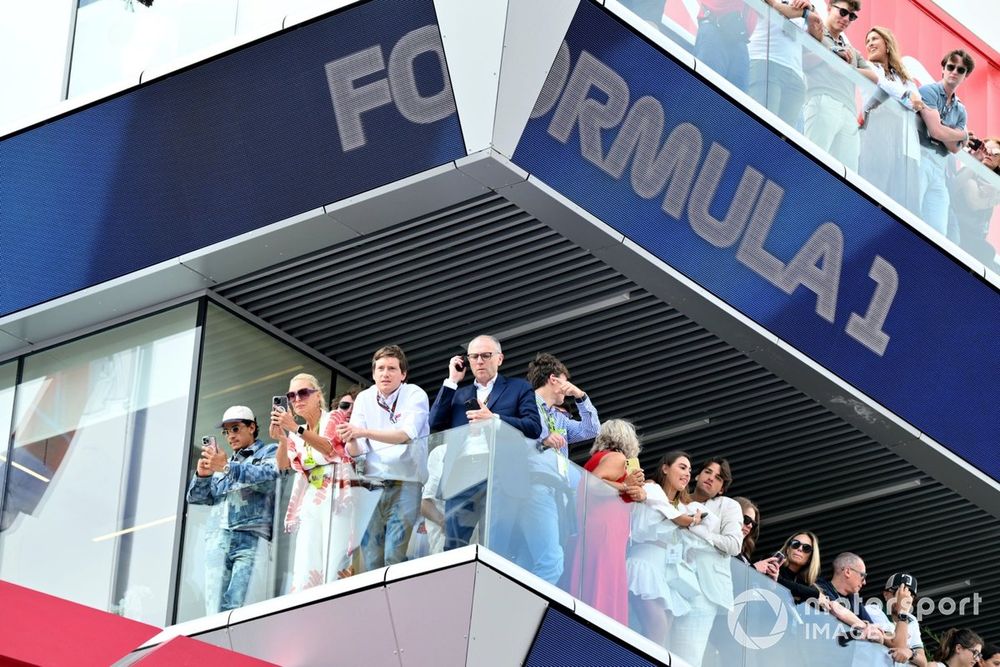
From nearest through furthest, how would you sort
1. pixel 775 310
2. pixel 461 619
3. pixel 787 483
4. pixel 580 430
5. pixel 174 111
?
pixel 461 619
pixel 580 430
pixel 174 111
pixel 775 310
pixel 787 483

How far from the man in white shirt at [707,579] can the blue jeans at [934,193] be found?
4.36 metres

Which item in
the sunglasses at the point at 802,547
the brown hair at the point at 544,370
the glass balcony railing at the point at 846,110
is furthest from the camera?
the glass balcony railing at the point at 846,110

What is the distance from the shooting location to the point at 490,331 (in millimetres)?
19688

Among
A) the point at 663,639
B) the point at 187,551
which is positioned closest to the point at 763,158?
the point at 663,639

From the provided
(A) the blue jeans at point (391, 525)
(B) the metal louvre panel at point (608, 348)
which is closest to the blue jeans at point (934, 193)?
(B) the metal louvre panel at point (608, 348)

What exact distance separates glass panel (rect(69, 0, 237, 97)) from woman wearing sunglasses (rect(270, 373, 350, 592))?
12.1 feet

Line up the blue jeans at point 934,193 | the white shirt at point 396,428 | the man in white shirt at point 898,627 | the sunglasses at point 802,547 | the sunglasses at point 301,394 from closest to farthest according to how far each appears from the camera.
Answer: the white shirt at point 396,428, the sunglasses at point 301,394, the man in white shirt at point 898,627, the sunglasses at point 802,547, the blue jeans at point 934,193

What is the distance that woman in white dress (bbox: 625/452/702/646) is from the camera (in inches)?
626

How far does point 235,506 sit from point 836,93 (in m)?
6.74

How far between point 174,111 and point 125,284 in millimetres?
1768

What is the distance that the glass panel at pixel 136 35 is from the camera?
713 inches

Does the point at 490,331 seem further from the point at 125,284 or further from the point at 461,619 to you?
the point at 461,619

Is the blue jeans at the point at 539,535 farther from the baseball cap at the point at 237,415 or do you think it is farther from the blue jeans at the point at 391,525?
the baseball cap at the point at 237,415

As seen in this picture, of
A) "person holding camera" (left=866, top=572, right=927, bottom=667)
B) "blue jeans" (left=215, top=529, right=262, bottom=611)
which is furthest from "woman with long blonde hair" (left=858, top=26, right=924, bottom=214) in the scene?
"blue jeans" (left=215, top=529, right=262, bottom=611)
